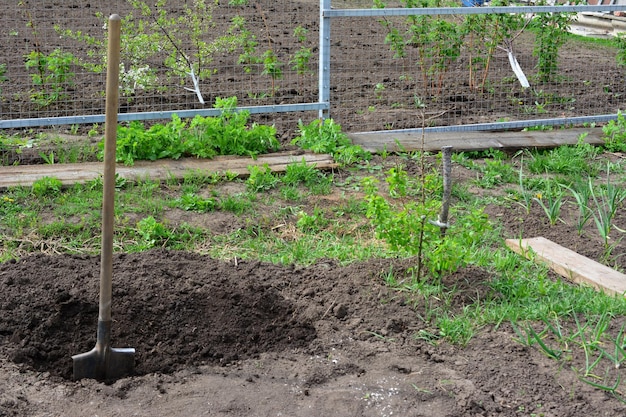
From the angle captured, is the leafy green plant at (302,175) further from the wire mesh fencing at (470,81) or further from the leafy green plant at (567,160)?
the leafy green plant at (567,160)

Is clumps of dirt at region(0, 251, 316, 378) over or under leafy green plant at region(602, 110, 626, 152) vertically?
under

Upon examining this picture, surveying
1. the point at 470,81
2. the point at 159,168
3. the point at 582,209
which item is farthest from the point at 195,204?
the point at 470,81

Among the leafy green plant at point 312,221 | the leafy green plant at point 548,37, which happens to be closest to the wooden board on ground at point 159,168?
the leafy green plant at point 312,221

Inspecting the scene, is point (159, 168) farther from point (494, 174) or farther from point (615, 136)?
point (615, 136)

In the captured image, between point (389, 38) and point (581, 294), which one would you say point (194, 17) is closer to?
point (389, 38)

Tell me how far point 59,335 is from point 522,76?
6695mm

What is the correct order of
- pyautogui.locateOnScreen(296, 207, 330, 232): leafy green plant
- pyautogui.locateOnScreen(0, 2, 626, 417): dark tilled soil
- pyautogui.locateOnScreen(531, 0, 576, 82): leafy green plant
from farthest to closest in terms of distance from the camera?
pyautogui.locateOnScreen(531, 0, 576, 82): leafy green plant, pyautogui.locateOnScreen(296, 207, 330, 232): leafy green plant, pyautogui.locateOnScreen(0, 2, 626, 417): dark tilled soil

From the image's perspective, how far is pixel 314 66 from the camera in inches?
372

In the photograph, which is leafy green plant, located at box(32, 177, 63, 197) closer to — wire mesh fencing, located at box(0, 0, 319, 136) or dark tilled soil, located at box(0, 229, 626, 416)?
wire mesh fencing, located at box(0, 0, 319, 136)

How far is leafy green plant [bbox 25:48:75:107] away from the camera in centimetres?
730

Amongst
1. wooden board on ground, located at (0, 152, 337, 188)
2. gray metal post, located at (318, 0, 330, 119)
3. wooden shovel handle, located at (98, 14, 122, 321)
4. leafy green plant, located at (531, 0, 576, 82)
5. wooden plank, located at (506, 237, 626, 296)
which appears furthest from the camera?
leafy green plant, located at (531, 0, 576, 82)

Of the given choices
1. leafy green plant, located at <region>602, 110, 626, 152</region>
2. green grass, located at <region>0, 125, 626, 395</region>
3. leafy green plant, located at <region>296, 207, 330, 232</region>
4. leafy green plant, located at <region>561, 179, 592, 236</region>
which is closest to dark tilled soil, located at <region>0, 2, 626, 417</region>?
green grass, located at <region>0, 125, 626, 395</region>

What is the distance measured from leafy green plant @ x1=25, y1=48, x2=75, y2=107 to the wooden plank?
14.3 feet

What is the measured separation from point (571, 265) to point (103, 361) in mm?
2807
